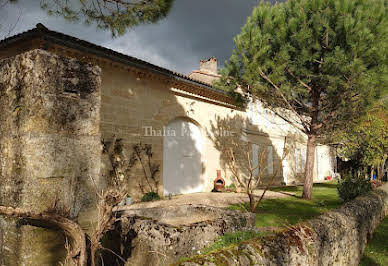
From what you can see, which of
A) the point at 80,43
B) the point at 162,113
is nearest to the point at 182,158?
the point at 162,113

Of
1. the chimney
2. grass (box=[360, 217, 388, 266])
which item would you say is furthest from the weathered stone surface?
the chimney

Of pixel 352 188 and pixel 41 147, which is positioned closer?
pixel 41 147

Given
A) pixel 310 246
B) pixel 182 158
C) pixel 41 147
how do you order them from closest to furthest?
pixel 41 147
pixel 310 246
pixel 182 158

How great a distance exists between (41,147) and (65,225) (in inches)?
22.2

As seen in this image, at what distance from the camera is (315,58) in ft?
26.8

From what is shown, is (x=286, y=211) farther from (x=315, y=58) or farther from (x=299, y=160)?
(x=299, y=160)

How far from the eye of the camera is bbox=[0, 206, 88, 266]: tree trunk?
176 cm

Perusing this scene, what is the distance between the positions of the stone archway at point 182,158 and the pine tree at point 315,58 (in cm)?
230

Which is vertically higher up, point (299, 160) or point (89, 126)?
point (89, 126)

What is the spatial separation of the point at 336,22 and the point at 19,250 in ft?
27.2

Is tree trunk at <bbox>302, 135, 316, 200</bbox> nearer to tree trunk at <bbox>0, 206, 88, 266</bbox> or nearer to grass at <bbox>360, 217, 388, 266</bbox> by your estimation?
grass at <bbox>360, 217, 388, 266</bbox>

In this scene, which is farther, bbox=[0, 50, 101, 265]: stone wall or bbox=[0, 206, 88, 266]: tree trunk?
bbox=[0, 50, 101, 265]: stone wall

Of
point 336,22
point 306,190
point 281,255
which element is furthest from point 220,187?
point 281,255

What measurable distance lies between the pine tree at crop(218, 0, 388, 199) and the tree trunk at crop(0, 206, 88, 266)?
23.9 feet
